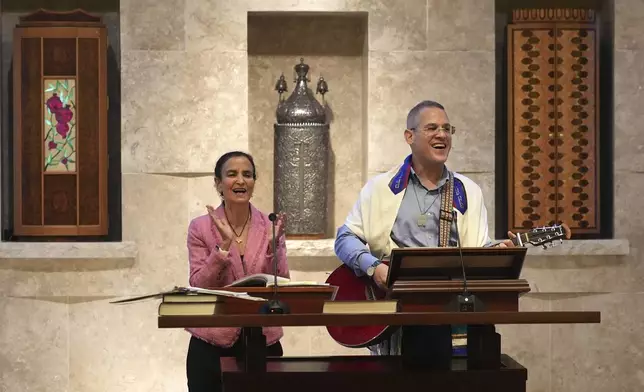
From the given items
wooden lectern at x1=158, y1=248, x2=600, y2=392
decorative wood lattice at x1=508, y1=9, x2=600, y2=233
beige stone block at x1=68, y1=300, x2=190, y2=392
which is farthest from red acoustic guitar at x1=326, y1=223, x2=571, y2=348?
decorative wood lattice at x1=508, y1=9, x2=600, y2=233

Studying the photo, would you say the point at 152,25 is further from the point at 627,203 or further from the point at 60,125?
the point at 627,203

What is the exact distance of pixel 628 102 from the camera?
600 cm

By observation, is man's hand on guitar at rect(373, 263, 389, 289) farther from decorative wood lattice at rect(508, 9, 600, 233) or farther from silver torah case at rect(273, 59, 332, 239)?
decorative wood lattice at rect(508, 9, 600, 233)

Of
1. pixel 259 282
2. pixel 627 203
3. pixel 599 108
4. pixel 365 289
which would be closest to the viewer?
pixel 259 282

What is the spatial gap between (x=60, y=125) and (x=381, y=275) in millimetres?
2785

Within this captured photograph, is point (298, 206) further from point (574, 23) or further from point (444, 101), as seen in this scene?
point (574, 23)

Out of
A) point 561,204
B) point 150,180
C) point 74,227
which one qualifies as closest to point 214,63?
point 150,180

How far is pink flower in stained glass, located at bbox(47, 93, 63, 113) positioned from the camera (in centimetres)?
591

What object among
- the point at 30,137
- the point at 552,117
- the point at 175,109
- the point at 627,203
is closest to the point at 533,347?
the point at 627,203

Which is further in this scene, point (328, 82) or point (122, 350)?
point (328, 82)

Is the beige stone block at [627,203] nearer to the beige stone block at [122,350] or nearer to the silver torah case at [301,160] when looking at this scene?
the silver torah case at [301,160]

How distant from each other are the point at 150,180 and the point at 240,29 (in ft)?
3.13

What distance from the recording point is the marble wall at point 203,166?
230 inches

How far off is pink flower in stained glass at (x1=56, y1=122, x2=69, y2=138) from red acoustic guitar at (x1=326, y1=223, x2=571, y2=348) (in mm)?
2396
